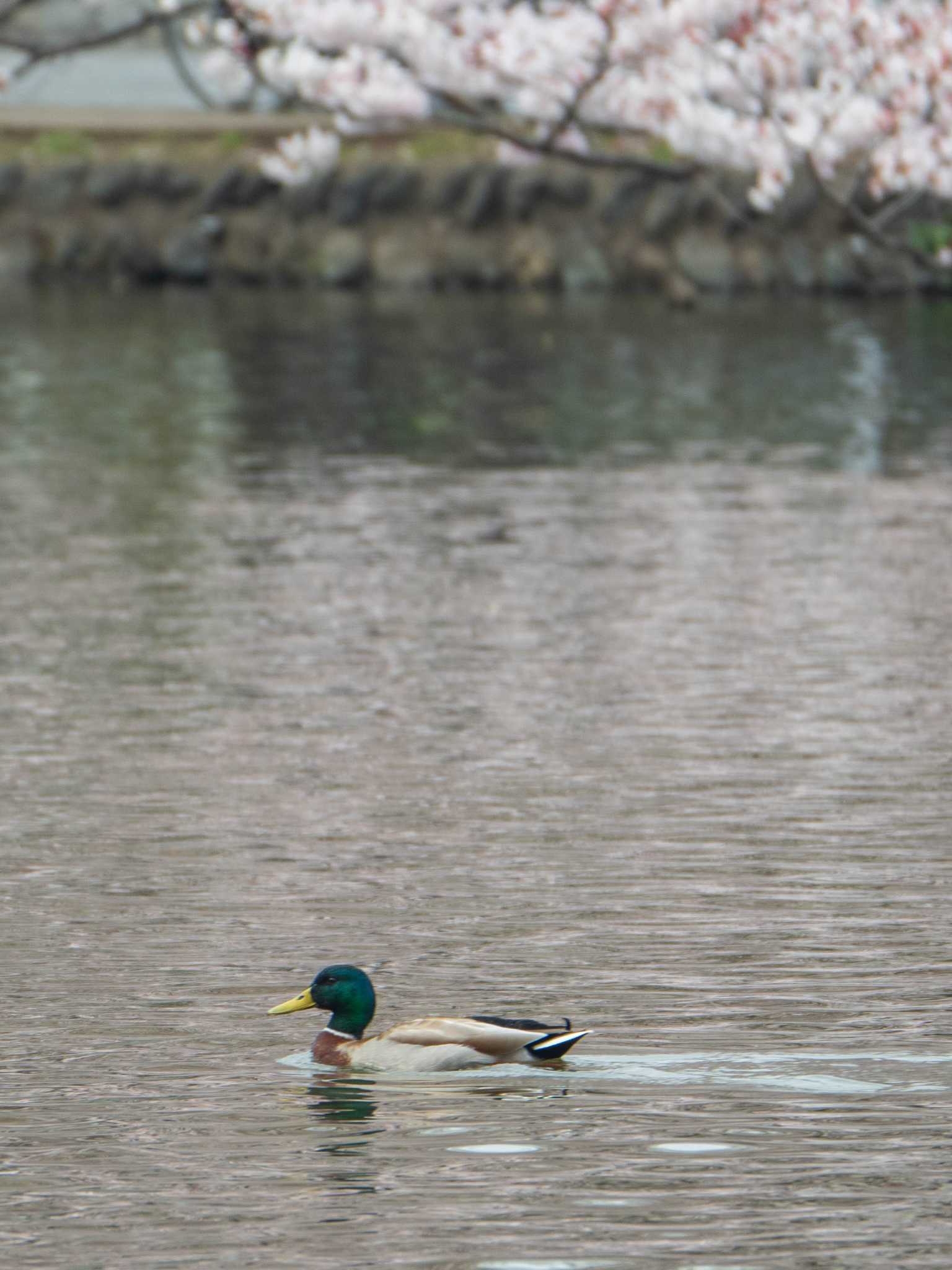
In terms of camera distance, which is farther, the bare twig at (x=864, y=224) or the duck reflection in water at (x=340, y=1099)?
the bare twig at (x=864, y=224)

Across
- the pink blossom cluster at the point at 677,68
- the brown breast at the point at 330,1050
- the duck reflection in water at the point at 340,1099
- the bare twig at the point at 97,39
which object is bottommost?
the duck reflection in water at the point at 340,1099

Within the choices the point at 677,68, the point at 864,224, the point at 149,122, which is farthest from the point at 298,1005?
the point at 149,122

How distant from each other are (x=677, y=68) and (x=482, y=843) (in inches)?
723

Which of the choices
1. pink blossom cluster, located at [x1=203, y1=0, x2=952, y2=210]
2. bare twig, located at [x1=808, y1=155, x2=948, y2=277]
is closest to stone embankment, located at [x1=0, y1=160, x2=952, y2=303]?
pink blossom cluster, located at [x1=203, y1=0, x2=952, y2=210]

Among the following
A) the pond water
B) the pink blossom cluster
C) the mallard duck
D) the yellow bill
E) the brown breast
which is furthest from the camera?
the pink blossom cluster

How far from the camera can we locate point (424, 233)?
47875 mm

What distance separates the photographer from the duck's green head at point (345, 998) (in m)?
9.72

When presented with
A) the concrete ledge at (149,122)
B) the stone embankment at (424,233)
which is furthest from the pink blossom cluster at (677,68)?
the concrete ledge at (149,122)

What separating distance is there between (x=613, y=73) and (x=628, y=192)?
16.1m

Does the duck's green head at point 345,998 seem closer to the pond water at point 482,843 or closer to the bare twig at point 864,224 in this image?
the pond water at point 482,843

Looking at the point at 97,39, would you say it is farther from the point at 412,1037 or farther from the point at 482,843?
the point at 412,1037

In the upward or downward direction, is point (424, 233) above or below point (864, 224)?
below

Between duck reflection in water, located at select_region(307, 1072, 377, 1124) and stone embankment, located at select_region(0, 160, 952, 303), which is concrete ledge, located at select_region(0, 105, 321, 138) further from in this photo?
duck reflection in water, located at select_region(307, 1072, 377, 1124)

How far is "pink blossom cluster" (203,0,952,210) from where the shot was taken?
28.0m
